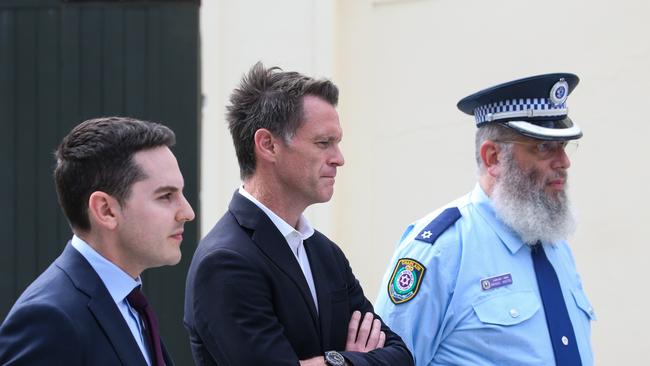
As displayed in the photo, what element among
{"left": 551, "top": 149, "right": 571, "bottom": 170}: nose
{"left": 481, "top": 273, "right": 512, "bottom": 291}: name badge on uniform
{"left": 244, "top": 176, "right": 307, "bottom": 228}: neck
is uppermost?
{"left": 551, "top": 149, "right": 571, "bottom": 170}: nose

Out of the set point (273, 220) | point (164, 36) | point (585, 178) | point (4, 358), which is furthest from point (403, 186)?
A: point (4, 358)

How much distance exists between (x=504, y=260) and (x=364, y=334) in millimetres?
621

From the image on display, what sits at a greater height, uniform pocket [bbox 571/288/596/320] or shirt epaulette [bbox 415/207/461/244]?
shirt epaulette [bbox 415/207/461/244]

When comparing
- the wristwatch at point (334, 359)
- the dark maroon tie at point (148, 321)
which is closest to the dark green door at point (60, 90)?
the wristwatch at point (334, 359)

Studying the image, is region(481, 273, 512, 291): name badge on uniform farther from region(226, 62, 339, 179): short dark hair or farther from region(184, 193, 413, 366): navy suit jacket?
region(226, 62, 339, 179): short dark hair

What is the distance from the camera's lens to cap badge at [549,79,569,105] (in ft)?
11.5

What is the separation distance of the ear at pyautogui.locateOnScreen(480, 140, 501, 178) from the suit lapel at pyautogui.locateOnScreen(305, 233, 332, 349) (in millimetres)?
722

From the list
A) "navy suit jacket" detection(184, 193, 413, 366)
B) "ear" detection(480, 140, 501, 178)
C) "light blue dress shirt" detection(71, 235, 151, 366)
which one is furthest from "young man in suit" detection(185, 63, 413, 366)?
"ear" detection(480, 140, 501, 178)

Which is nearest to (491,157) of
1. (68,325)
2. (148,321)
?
(148,321)

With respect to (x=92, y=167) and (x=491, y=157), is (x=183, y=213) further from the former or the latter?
(x=491, y=157)

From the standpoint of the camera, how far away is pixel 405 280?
3314mm

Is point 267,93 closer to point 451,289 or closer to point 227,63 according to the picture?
point 451,289

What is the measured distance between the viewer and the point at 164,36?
19.3ft

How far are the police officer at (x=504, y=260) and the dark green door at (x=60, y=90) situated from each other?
2.75m
